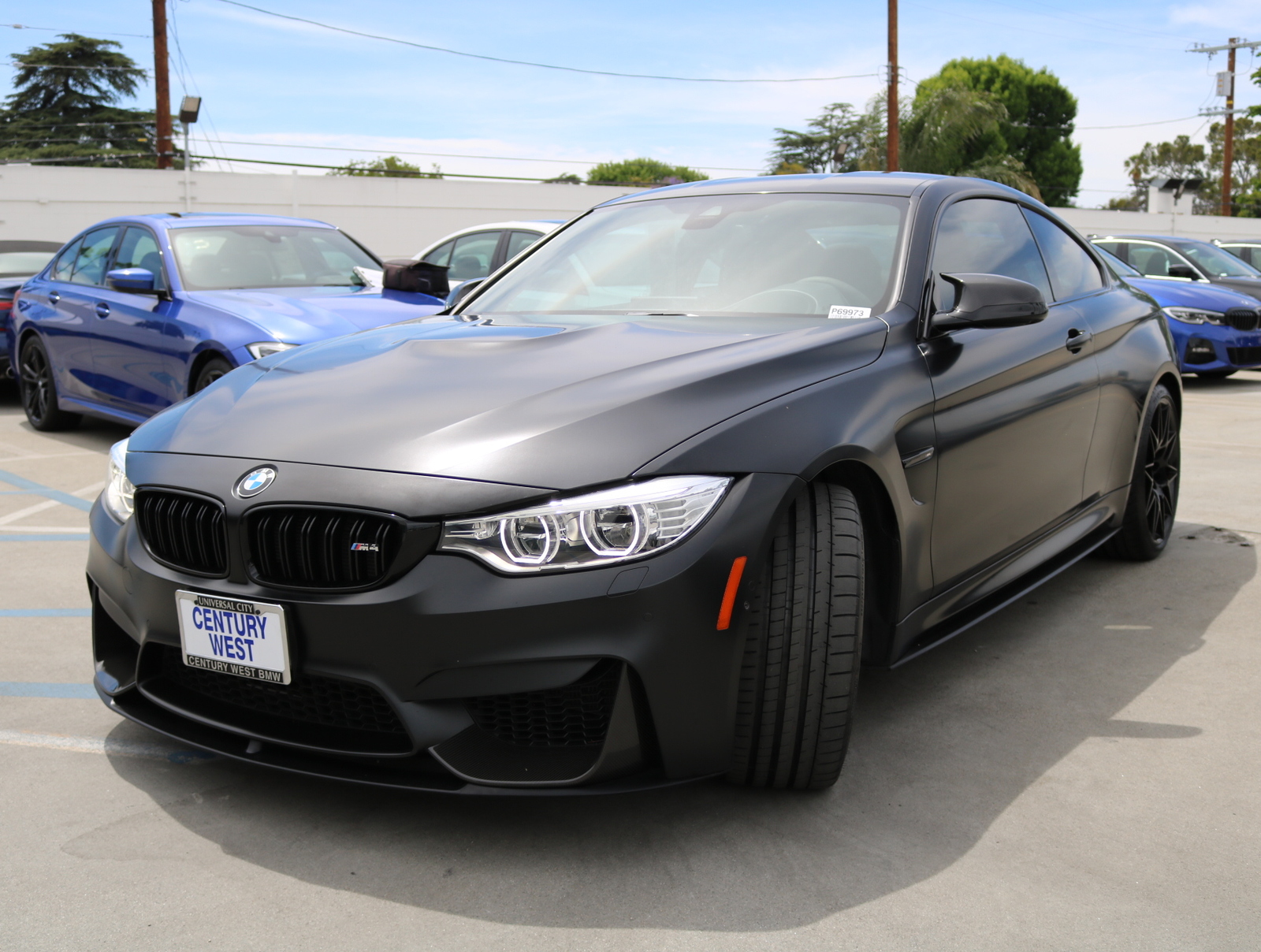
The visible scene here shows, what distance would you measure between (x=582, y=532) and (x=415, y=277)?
3383mm

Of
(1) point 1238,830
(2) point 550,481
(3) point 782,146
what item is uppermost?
(3) point 782,146

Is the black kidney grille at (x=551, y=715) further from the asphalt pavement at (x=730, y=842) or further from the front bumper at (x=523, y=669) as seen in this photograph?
the asphalt pavement at (x=730, y=842)

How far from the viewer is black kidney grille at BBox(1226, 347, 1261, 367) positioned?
11.3 m

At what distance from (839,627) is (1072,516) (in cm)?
177

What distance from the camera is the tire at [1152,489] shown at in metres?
4.58

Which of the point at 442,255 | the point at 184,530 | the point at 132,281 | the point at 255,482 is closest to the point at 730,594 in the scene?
the point at 255,482

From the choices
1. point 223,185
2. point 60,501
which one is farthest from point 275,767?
point 223,185

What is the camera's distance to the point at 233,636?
93.7 inches

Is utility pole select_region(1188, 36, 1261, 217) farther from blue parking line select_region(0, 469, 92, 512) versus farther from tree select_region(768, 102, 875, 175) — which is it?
blue parking line select_region(0, 469, 92, 512)

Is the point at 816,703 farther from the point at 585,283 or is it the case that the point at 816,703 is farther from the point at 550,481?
the point at 585,283

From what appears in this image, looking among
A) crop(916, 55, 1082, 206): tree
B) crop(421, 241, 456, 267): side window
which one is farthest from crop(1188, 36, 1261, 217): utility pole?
crop(421, 241, 456, 267): side window

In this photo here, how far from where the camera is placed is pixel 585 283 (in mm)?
3705

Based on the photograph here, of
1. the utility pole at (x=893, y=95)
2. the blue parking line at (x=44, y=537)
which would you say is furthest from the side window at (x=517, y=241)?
the utility pole at (x=893, y=95)

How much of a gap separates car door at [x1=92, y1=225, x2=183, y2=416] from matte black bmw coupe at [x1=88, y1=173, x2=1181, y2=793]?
3.79 m
